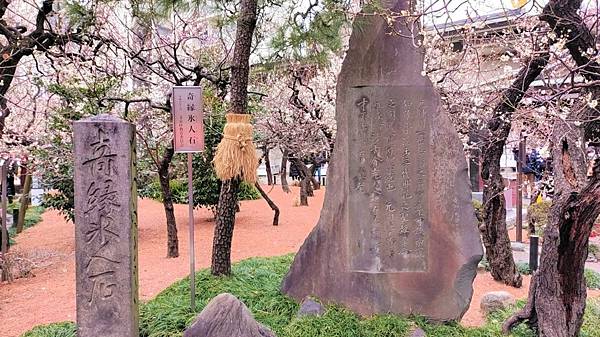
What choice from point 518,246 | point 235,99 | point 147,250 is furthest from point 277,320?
point 518,246

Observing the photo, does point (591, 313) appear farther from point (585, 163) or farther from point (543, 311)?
point (585, 163)

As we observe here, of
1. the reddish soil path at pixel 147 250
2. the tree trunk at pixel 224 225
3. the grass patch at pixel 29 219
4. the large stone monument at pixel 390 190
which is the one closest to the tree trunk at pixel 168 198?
the reddish soil path at pixel 147 250

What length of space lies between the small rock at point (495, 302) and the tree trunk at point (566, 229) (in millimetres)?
1089

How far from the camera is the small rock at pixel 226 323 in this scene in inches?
117

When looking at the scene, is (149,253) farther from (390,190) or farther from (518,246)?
(518,246)

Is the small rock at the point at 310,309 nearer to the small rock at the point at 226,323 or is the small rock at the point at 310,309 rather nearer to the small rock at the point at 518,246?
the small rock at the point at 226,323

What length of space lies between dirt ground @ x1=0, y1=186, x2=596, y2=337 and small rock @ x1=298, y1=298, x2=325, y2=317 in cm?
204

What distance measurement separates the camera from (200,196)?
33.6ft

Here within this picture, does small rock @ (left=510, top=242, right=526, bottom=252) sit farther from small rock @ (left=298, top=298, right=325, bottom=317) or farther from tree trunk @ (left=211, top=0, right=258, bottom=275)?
tree trunk @ (left=211, top=0, right=258, bottom=275)

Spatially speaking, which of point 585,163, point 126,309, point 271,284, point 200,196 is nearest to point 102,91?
point 200,196

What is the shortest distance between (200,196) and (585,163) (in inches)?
307

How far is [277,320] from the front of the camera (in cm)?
415

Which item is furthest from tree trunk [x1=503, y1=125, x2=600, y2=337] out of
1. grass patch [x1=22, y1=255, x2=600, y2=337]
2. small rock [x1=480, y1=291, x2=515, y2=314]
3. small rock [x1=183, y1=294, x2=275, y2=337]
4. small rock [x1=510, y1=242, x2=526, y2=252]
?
small rock [x1=510, y1=242, x2=526, y2=252]

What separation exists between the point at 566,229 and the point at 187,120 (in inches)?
143
